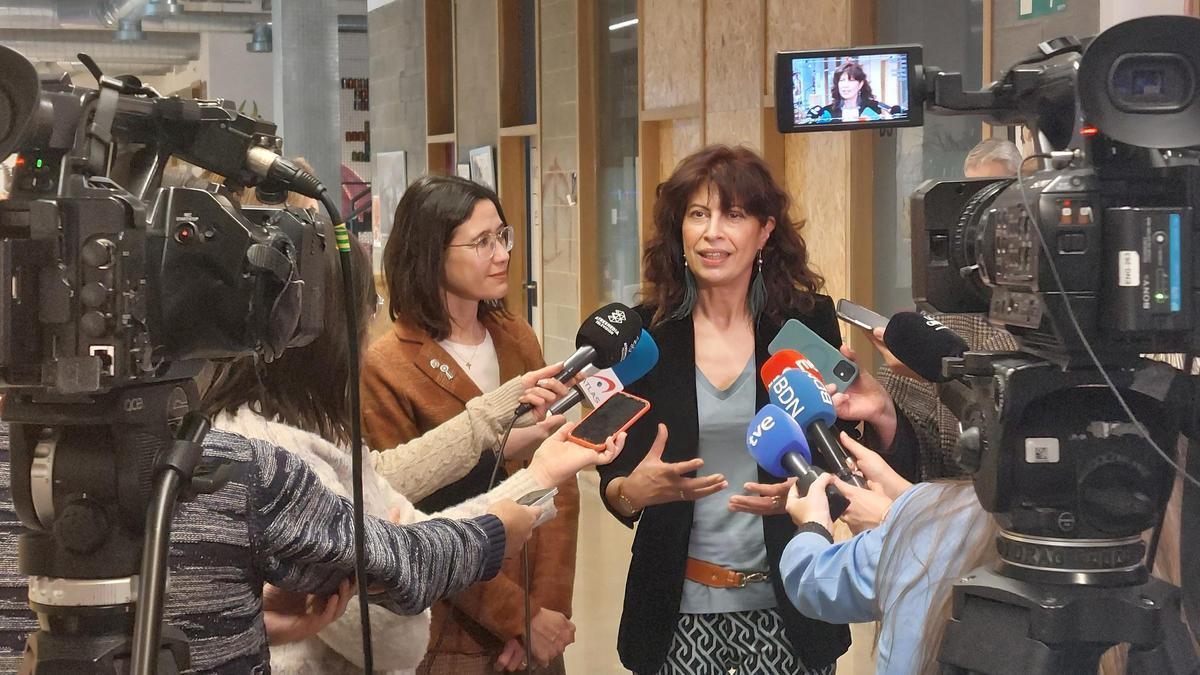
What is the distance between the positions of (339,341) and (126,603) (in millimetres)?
644

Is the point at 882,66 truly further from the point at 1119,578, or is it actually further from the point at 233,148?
the point at 233,148

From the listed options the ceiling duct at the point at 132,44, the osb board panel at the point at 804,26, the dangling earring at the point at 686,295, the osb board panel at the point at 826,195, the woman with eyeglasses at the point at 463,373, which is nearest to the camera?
the woman with eyeglasses at the point at 463,373

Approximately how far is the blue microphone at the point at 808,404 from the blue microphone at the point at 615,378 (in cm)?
34

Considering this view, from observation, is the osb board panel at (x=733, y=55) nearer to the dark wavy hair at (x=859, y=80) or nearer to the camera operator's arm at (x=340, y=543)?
the dark wavy hair at (x=859, y=80)

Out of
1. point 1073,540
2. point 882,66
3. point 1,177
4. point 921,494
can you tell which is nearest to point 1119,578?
point 1073,540

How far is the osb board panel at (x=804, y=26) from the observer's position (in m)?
4.95

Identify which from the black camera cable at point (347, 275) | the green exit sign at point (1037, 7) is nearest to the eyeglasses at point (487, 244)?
the black camera cable at point (347, 275)

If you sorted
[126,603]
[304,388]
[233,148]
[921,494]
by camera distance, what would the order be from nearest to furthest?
[126,603]
[233,148]
[921,494]
[304,388]

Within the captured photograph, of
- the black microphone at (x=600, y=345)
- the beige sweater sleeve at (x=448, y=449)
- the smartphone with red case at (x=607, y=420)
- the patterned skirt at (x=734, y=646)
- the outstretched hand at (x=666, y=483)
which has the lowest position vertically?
the patterned skirt at (x=734, y=646)

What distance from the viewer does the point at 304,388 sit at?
1688mm

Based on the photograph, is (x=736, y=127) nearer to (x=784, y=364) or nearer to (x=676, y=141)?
(x=676, y=141)

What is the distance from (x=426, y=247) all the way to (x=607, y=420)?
26.5 inches

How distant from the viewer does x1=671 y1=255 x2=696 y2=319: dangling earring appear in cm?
260

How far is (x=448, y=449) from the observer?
2.30m
